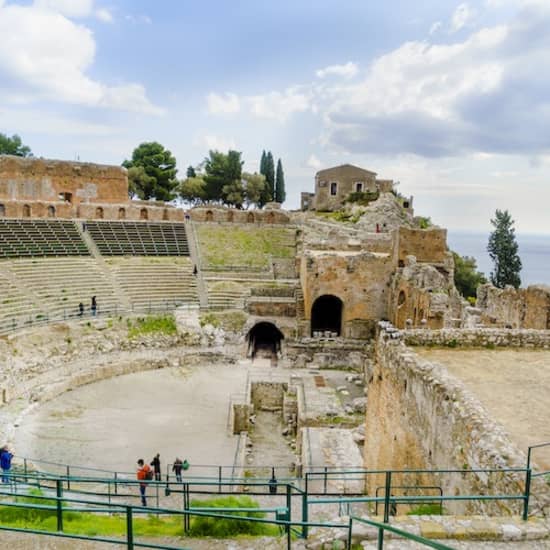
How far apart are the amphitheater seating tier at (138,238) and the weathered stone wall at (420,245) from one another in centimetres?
1379

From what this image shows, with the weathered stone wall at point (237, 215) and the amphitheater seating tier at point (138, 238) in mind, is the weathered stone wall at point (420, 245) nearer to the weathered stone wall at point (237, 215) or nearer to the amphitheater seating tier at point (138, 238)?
the amphitheater seating tier at point (138, 238)

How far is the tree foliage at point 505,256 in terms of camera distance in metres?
41.7

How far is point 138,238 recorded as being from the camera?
3278cm

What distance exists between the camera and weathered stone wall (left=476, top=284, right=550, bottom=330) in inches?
577

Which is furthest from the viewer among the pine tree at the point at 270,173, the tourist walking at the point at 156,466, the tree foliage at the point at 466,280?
the pine tree at the point at 270,173

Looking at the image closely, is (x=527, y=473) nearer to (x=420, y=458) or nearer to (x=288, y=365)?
(x=420, y=458)

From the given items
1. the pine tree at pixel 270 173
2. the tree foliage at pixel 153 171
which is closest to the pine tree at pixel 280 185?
the pine tree at pixel 270 173

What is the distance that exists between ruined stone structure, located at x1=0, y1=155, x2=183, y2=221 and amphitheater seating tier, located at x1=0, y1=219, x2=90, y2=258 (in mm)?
3522

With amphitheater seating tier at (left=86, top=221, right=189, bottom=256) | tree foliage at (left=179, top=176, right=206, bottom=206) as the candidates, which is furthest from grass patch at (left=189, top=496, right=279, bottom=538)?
tree foliage at (left=179, top=176, right=206, bottom=206)

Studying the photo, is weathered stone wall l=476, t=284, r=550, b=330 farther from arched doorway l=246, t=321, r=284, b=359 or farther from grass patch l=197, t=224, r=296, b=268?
grass patch l=197, t=224, r=296, b=268

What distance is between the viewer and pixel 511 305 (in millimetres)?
16812

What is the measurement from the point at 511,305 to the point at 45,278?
2101cm

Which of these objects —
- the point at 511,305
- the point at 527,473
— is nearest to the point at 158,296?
the point at 511,305

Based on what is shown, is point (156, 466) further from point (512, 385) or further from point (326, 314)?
point (326, 314)
